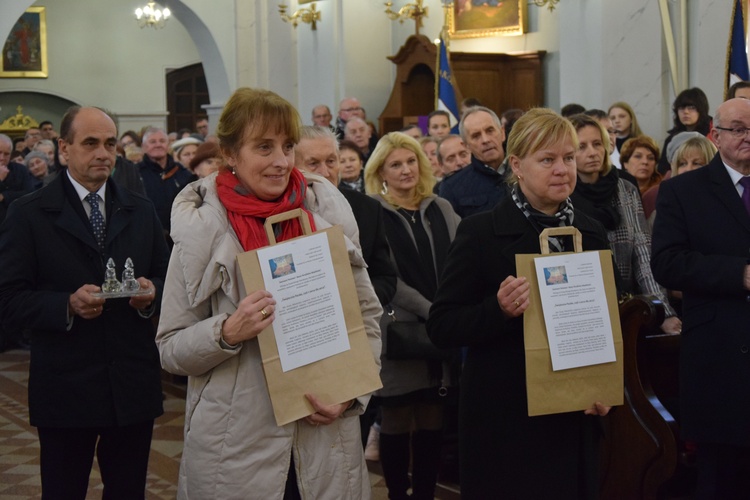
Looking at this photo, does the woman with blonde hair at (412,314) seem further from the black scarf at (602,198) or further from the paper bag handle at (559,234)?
the paper bag handle at (559,234)

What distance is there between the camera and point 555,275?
2.73 metres

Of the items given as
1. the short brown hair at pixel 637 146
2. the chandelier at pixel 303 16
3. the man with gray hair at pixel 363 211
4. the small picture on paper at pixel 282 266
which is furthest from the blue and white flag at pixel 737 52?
the chandelier at pixel 303 16

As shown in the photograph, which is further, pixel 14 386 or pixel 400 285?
pixel 14 386

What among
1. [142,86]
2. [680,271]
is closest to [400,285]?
[680,271]

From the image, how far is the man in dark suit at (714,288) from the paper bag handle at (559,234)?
0.84 m

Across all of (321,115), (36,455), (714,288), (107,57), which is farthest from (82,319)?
(107,57)

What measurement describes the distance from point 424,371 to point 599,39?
717 centimetres

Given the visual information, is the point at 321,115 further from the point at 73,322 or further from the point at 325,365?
the point at 325,365

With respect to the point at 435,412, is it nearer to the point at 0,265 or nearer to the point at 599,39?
the point at 0,265

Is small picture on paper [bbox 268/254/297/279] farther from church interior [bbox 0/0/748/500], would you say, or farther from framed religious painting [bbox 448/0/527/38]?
framed religious painting [bbox 448/0/527/38]

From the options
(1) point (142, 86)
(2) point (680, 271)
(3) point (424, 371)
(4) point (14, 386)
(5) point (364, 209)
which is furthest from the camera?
(1) point (142, 86)

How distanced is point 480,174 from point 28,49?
59.8 ft

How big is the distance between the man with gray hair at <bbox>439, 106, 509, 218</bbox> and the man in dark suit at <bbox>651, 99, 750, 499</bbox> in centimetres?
132

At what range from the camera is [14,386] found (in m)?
7.64
